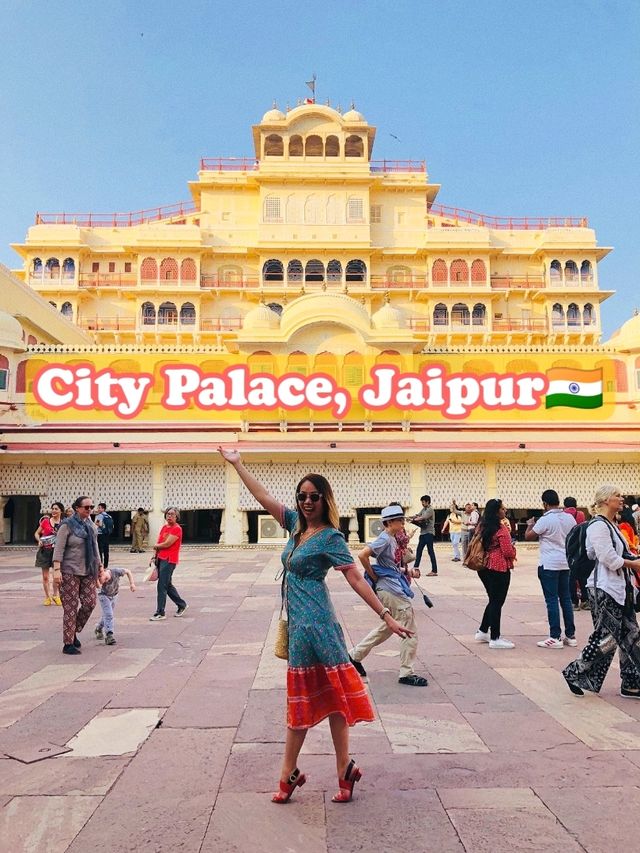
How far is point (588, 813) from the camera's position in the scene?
11.0ft

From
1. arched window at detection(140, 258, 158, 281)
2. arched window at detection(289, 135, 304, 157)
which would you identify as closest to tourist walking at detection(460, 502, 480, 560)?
arched window at detection(140, 258, 158, 281)

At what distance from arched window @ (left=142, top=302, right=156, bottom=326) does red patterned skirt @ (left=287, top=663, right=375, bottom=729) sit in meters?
32.5

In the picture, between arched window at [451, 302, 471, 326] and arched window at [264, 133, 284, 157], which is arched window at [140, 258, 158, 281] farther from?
arched window at [451, 302, 471, 326]

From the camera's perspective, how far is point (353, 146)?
119 ft

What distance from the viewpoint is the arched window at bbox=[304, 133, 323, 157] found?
3631 cm

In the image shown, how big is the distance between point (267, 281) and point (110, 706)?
100ft

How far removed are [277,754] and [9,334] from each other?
2077 cm

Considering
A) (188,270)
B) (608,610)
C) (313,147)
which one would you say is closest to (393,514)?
(608,610)

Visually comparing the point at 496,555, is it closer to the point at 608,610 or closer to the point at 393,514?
the point at 393,514

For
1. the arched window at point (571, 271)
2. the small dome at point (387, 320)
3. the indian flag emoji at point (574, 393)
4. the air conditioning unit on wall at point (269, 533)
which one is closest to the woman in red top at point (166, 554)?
the air conditioning unit on wall at point (269, 533)

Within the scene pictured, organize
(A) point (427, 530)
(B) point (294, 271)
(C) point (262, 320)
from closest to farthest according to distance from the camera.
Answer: (A) point (427, 530) → (C) point (262, 320) → (B) point (294, 271)

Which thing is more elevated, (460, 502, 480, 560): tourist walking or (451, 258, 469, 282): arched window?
(451, 258, 469, 282): arched window

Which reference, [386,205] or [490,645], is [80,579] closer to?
[490,645]

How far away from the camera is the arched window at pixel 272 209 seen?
113 ft
